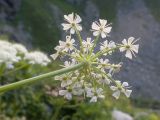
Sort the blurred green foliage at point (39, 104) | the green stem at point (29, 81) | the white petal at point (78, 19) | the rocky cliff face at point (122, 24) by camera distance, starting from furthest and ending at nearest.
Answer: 1. the rocky cliff face at point (122, 24)
2. the blurred green foliage at point (39, 104)
3. the white petal at point (78, 19)
4. the green stem at point (29, 81)

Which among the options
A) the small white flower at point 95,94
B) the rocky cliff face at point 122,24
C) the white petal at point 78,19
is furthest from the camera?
the rocky cliff face at point 122,24

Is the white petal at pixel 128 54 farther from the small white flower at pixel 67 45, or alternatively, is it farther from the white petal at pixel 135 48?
the small white flower at pixel 67 45

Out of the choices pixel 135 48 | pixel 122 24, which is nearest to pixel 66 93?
pixel 135 48

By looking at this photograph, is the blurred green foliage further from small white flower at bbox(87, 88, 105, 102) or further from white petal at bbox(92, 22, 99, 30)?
small white flower at bbox(87, 88, 105, 102)

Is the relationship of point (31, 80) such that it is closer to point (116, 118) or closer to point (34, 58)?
point (34, 58)

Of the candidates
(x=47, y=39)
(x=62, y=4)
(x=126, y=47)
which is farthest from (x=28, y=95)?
(x=62, y=4)

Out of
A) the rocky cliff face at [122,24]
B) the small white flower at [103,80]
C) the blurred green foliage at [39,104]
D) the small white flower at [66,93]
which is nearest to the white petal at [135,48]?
the small white flower at [103,80]

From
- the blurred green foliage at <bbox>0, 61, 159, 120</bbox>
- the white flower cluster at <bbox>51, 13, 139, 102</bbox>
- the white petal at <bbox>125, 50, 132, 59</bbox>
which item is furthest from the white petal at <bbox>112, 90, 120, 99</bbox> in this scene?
the blurred green foliage at <bbox>0, 61, 159, 120</bbox>

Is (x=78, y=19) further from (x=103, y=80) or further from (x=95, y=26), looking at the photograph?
(x=103, y=80)
